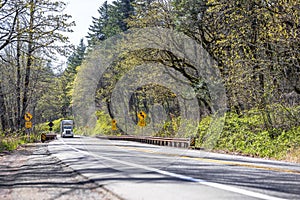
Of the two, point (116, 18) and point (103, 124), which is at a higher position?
point (116, 18)

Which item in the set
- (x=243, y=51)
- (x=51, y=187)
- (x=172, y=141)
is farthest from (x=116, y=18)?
(x=51, y=187)

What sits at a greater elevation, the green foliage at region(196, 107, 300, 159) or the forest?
the forest

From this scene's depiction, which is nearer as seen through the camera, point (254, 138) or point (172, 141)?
point (254, 138)

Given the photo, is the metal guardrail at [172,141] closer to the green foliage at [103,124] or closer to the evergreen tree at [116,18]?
the evergreen tree at [116,18]

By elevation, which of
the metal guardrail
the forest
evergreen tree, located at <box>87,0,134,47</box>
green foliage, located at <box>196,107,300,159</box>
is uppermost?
evergreen tree, located at <box>87,0,134,47</box>

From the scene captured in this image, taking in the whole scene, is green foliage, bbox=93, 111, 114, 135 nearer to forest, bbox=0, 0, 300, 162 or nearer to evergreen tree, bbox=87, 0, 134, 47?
evergreen tree, bbox=87, 0, 134, 47

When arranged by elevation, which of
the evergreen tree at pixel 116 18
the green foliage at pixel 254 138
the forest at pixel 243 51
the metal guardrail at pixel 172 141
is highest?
the evergreen tree at pixel 116 18

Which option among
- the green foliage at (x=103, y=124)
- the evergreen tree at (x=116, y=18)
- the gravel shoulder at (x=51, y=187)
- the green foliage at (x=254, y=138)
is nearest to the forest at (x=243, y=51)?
the green foliage at (x=254, y=138)

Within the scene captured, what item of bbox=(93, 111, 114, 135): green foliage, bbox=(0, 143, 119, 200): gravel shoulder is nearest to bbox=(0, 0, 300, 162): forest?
bbox=(0, 143, 119, 200): gravel shoulder

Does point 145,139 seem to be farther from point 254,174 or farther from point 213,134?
point 254,174

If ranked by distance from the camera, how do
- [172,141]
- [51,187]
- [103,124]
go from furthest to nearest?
1. [103,124]
2. [172,141]
3. [51,187]

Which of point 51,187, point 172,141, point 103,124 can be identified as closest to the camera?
point 51,187

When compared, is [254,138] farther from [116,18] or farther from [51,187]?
[116,18]

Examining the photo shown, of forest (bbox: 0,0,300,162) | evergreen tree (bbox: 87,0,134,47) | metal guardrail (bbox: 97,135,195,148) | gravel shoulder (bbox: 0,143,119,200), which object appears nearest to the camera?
gravel shoulder (bbox: 0,143,119,200)
